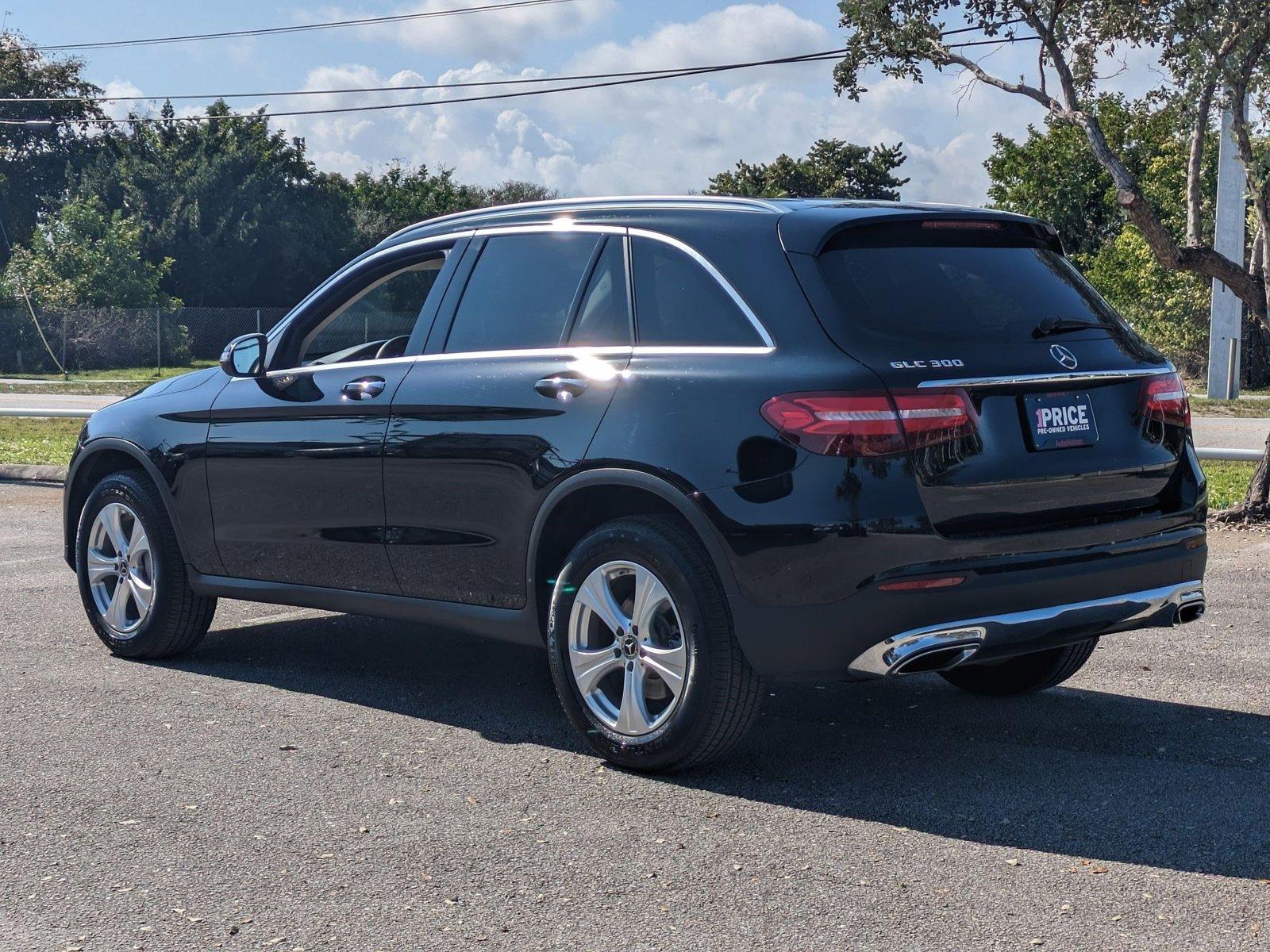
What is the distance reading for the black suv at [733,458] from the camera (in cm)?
465

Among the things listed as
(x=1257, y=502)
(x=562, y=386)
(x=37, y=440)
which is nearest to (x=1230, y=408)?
(x=1257, y=502)

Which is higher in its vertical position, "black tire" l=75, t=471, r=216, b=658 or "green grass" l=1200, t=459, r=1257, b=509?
"black tire" l=75, t=471, r=216, b=658

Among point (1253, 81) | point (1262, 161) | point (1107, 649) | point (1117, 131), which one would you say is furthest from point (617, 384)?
point (1117, 131)

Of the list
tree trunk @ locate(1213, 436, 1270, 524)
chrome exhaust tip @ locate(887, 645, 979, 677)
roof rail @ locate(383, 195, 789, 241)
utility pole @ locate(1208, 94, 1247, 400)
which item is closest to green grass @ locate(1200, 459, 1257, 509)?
tree trunk @ locate(1213, 436, 1270, 524)

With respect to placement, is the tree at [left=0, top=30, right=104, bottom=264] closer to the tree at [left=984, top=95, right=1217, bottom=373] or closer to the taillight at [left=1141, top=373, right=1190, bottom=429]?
the tree at [left=984, top=95, right=1217, bottom=373]

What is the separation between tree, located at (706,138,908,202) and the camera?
7244 centimetres

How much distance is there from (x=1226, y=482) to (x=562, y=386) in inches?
401

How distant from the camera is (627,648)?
16.9ft

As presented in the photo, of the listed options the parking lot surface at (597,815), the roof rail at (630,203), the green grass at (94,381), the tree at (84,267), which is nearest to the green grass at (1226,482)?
the parking lot surface at (597,815)

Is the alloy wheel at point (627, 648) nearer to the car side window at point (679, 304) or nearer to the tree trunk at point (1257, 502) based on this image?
the car side window at point (679, 304)

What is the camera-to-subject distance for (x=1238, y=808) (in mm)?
4746

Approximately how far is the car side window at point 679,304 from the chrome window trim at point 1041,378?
605mm

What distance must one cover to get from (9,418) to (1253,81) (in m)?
19.1

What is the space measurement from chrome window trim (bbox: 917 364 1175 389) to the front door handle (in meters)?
2.24
